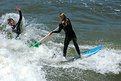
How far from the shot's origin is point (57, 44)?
920cm

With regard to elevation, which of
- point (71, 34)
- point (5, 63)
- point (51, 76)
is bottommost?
point (51, 76)

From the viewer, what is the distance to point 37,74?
230 inches

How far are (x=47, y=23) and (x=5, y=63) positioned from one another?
21.6ft

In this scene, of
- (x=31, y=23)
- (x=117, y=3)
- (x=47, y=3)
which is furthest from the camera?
(x=117, y=3)

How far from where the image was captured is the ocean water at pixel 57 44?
598 centimetres

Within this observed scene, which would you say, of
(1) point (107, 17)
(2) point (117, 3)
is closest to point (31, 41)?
(1) point (107, 17)

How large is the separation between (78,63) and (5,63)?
10.1ft

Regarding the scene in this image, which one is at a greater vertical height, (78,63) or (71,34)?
(71,34)

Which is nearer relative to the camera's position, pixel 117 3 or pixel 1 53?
pixel 1 53

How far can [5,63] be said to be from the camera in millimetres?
6105

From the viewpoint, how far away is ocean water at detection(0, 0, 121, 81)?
19.6 feet

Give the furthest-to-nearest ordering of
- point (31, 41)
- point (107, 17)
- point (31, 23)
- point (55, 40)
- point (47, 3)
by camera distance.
A: point (47, 3) → point (107, 17) → point (31, 23) → point (55, 40) → point (31, 41)

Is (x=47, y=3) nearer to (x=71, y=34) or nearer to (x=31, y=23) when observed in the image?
(x=31, y=23)

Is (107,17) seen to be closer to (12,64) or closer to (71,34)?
(71,34)
